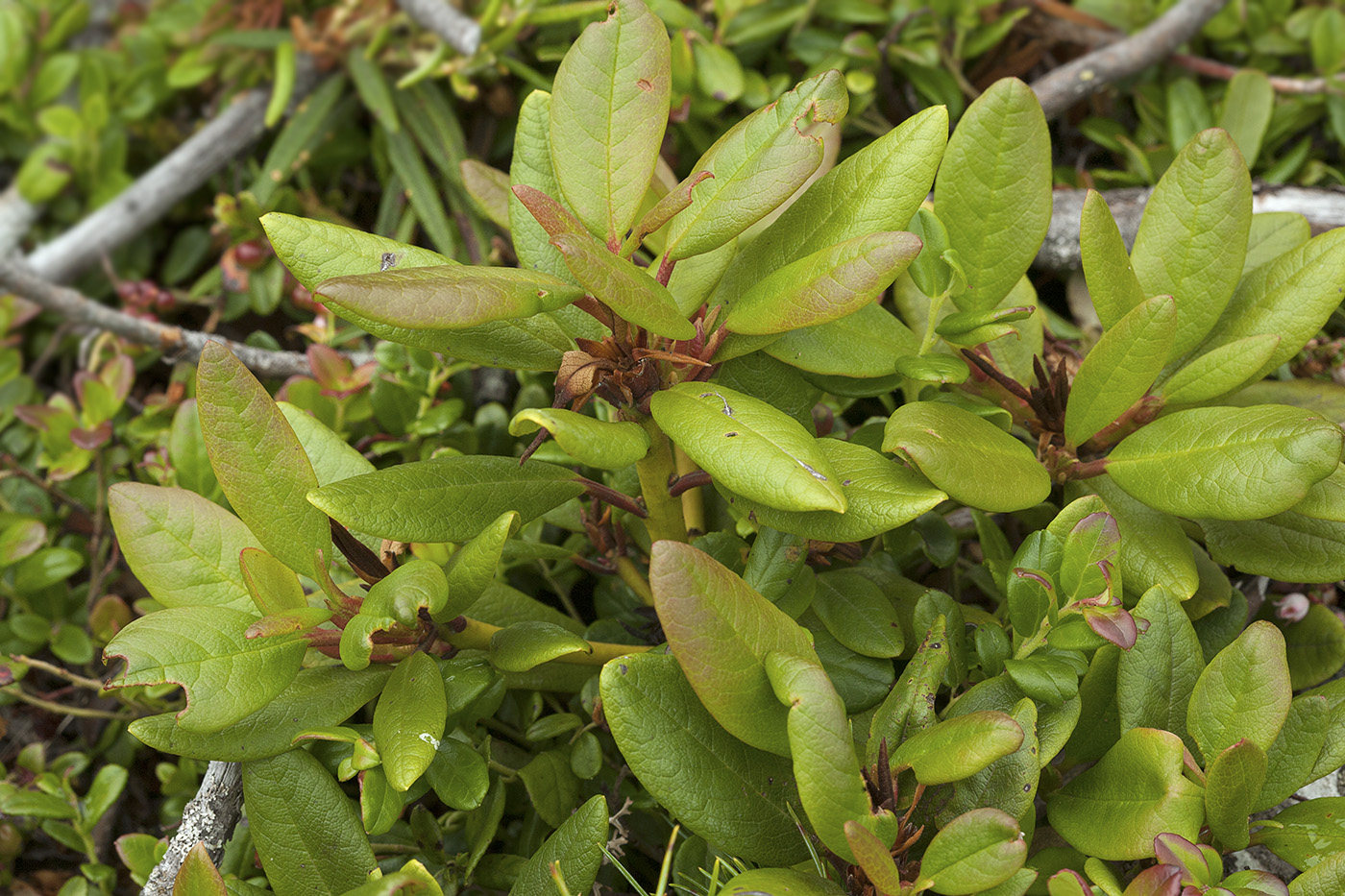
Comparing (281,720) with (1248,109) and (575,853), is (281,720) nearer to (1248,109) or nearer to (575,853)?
(575,853)

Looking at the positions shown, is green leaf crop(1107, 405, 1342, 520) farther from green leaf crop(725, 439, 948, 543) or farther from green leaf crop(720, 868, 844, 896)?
green leaf crop(720, 868, 844, 896)

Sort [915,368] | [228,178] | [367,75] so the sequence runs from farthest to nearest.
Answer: [228,178], [367,75], [915,368]

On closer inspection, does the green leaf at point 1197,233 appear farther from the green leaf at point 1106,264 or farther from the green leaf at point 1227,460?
the green leaf at point 1227,460

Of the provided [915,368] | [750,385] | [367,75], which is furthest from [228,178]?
[915,368]

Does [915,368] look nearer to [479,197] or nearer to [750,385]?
[750,385]

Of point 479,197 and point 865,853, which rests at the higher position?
point 479,197

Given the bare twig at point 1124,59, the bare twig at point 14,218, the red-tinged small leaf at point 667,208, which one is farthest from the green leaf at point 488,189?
the bare twig at point 14,218
